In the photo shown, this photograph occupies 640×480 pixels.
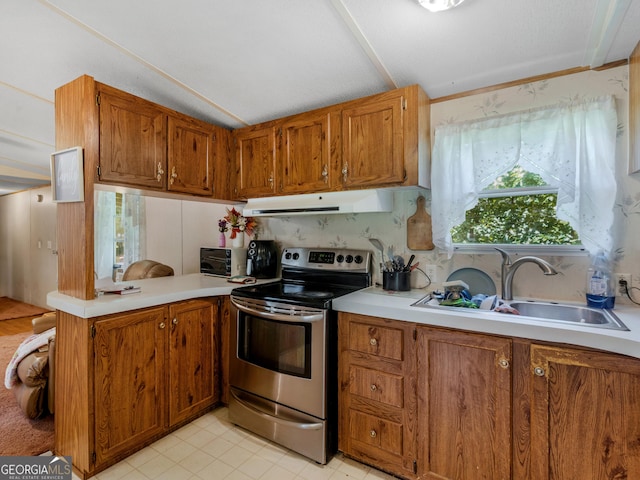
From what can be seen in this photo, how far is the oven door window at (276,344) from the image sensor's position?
6.04ft

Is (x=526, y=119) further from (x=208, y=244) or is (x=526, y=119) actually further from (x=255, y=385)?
(x=208, y=244)

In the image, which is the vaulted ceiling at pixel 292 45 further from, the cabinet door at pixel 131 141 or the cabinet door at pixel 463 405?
the cabinet door at pixel 463 405

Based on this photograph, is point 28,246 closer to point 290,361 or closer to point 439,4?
point 290,361

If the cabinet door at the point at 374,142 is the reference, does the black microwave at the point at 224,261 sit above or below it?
below

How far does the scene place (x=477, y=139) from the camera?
198 centimetres

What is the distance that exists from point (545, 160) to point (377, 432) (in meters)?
1.76

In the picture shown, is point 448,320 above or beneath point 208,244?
beneath

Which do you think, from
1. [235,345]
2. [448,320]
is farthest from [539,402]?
[235,345]

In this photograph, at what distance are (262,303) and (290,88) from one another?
1.37m

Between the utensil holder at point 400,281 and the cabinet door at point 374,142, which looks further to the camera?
the utensil holder at point 400,281

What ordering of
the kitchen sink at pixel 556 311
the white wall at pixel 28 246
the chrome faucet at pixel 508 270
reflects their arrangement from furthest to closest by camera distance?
the white wall at pixel 28 246 < the chrome faucet at pixel 508 270 < the kitchen sink at pixel 556 311

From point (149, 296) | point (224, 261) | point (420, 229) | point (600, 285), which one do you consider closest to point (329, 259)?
point (420, 229)

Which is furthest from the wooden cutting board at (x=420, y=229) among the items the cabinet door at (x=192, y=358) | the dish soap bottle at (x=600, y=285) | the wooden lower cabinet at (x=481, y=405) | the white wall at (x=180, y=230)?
the white wall at (x=180, y=230)

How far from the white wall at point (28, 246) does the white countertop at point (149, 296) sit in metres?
4.01
